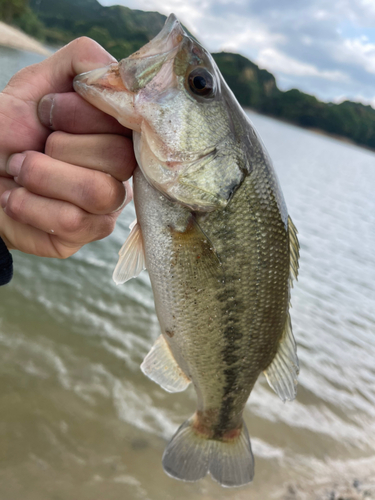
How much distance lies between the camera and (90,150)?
1.54m

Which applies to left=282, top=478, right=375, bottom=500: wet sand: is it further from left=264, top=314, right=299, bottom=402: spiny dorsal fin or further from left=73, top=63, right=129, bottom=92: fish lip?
left=73, top=63, right=129, bottom=92: fish lip

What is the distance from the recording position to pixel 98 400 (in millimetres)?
3676

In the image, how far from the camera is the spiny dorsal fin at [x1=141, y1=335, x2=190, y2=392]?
6.86 ft

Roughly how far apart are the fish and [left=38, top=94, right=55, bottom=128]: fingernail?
0.16 metres

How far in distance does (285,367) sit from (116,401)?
2383mm

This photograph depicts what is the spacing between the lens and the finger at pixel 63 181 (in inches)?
59.4

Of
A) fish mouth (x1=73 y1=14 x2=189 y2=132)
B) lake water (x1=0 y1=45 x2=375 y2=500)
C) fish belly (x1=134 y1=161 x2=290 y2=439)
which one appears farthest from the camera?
lake water (x1=0 y1=45 x2=375 y2=500)

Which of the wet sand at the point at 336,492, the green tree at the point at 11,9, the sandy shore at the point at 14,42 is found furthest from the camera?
the green tree at the point at 11,9

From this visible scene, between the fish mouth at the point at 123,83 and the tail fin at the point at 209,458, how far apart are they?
2.01 meters

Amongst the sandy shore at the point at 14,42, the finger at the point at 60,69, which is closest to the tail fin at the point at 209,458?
the finger at the point at 60,69

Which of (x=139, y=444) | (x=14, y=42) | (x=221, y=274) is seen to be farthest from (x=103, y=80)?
(x=14, y=42)

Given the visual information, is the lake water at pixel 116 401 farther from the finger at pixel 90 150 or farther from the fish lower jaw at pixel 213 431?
the finger at pixel 90 150

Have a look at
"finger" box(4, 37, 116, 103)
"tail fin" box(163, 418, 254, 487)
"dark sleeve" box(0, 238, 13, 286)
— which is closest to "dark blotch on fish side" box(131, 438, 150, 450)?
"tail fin" box(163, 418, 254, 487)

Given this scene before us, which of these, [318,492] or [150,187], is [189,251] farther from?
[318,492]
